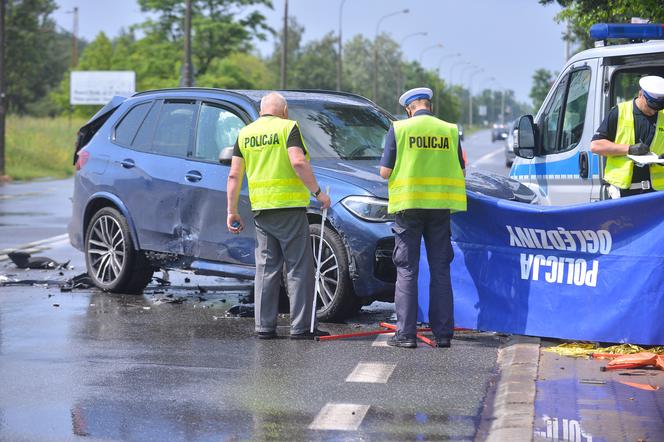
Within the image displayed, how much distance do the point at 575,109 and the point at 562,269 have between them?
252 centimetres

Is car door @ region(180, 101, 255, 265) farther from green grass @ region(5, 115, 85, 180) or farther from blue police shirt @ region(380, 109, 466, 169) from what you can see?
green grass @ region(5, 115, 85, 180)

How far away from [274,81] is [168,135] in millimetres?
118750

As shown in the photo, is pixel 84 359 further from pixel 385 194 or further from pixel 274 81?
pixel 274 81

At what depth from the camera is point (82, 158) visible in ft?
38.0

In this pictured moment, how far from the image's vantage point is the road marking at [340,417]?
6.10 metres

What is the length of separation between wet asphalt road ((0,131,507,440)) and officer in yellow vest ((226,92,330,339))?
11.0 inches

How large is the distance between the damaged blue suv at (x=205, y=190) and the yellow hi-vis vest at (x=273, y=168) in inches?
24.1

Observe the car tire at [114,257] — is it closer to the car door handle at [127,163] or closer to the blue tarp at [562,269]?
the car door handle at [127,163]

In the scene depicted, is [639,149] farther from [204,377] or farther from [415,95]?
[204,377]

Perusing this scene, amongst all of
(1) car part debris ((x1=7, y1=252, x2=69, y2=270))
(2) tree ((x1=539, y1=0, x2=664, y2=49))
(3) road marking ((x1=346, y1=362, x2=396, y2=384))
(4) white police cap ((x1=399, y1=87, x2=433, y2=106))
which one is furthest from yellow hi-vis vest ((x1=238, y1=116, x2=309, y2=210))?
(2) tree ((x1=539, y1=0, x2=664, y2=49))

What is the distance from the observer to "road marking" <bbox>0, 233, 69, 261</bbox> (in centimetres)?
1443

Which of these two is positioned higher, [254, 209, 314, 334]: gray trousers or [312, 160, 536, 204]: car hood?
[312, 160, 536, 204]: car hood

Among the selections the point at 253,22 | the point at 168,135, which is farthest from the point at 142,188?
the point at 253,22

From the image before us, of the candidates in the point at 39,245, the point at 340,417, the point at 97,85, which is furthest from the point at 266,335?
the point at 97,85
